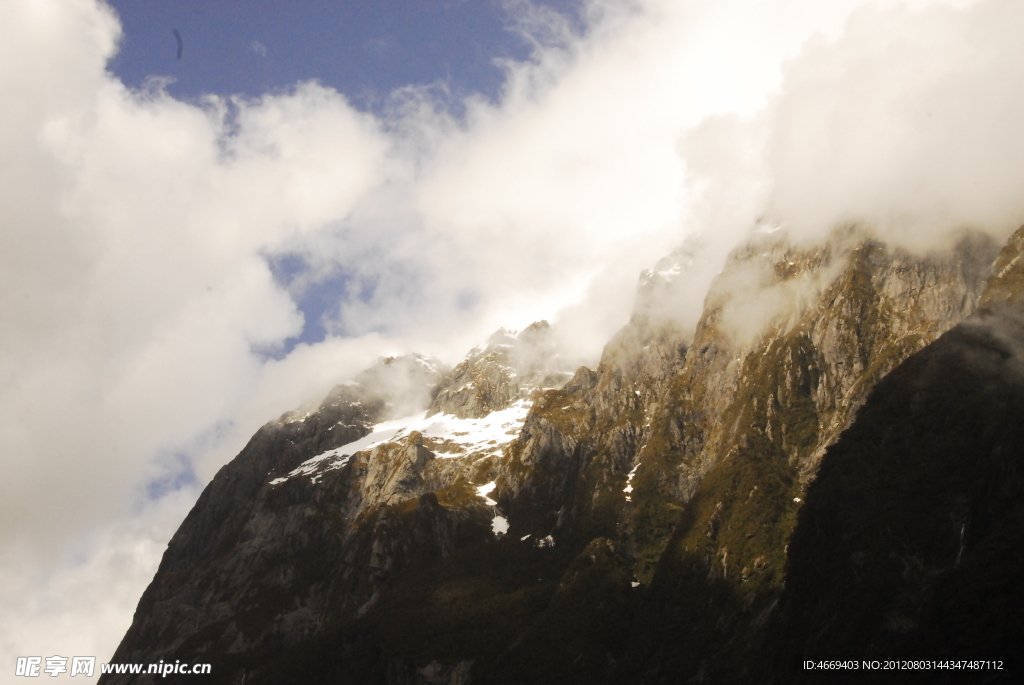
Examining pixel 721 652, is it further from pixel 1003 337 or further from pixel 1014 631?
pixel 1003 337

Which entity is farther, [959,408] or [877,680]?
[959,408]

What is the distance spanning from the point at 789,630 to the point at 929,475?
163ft

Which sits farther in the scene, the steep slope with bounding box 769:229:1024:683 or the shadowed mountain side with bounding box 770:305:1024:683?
the shadowed mountain side with bounding box 770:305:1024:683

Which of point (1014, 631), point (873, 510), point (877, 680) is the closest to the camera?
point (1014, 631)

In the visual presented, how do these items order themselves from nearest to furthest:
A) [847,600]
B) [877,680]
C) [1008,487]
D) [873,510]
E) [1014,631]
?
[1014,631], [877,680], [1008,487], [847,600], [873,510]

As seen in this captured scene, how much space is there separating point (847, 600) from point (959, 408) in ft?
184

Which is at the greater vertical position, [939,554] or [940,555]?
[939,554]

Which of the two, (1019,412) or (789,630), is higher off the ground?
(1019,412)

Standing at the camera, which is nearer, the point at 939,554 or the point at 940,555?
the point at 940,555

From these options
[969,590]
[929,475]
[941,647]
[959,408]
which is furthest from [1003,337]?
[941,647]

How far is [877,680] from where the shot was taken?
154875 mm

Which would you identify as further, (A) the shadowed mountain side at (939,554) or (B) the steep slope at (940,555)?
(A) the shadowed mountain side at (939,554)

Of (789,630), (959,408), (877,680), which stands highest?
(959,408)

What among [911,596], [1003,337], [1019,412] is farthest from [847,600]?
[1003,337]
